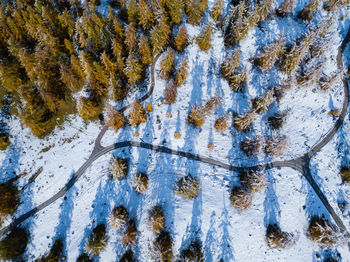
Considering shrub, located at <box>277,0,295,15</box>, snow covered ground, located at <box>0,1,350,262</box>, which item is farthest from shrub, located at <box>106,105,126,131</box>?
shrub, located at <box>277,0,295,15</box>

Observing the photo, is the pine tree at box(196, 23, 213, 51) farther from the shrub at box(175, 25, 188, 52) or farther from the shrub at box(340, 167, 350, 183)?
the shrub at box(340, 167, 350, 183)

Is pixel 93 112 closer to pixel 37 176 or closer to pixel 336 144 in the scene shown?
pixel 37 176

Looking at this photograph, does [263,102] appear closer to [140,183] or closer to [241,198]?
[241,198]

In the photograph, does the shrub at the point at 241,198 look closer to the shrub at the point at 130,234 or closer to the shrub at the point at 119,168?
the shrub at the point at 130,234

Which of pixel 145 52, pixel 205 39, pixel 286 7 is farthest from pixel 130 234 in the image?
pixel 286 7

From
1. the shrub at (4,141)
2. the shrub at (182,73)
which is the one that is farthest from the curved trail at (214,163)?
the shrub at (182,73)

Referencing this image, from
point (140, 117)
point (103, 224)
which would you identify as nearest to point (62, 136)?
point (140, 117)
